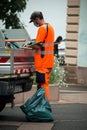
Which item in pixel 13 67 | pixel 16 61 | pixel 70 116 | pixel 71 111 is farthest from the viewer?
pixel 71 111

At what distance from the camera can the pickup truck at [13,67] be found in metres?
11.4

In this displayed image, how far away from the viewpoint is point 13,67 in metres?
11.5

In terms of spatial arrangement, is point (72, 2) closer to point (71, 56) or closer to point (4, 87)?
point (71, 56)

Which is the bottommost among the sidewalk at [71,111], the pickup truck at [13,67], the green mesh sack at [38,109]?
the sidewalk at [71,111]

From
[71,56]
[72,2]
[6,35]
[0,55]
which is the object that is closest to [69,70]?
[71,56]

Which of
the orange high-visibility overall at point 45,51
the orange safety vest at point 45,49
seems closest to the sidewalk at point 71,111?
the orange high-visibility overall at point 45,51

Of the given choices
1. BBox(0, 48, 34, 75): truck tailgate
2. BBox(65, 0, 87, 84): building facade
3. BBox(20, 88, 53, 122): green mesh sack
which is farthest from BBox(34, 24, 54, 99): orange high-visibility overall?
BBox(65, 0, 87, 84): building facade

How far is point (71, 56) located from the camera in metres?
22.6

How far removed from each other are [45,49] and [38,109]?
1.03 meters

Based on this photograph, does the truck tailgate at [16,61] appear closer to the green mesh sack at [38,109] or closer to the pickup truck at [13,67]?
the pickup truck at [13,67]

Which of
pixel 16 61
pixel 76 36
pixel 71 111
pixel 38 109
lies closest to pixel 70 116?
pixel 71 111

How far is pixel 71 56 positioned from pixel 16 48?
1072cm

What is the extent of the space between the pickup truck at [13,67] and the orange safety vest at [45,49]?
0.46 ft

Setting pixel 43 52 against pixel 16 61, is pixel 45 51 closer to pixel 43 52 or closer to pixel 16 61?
pixel 43 52
